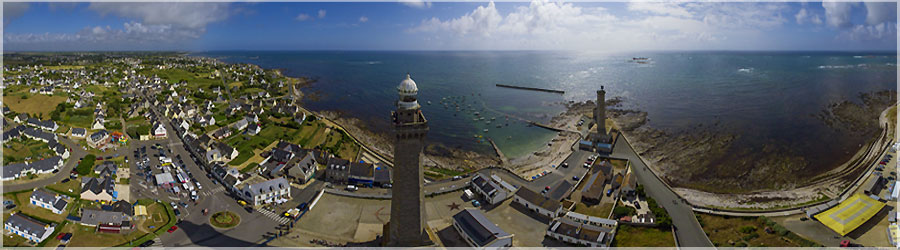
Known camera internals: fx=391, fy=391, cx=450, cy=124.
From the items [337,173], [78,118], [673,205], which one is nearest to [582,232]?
[673,205]

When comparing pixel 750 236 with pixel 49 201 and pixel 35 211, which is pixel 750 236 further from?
pixel 35 211

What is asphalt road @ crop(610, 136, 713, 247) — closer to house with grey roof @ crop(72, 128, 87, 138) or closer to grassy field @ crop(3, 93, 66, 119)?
house with grey roof @ crop(72, 128, 87, 138)

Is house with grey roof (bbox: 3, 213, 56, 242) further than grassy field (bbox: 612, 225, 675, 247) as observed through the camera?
No

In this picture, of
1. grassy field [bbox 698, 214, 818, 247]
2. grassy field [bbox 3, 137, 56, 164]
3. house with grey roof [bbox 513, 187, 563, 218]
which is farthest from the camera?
grassy field [bbox 3, 137, 56, 164]

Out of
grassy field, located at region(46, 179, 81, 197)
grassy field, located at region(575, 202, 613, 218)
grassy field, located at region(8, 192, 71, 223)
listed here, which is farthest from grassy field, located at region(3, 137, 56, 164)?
grassy field, located at region(575, 202, 613, 218)

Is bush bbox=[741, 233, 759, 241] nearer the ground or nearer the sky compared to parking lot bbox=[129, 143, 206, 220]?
nearer the ground

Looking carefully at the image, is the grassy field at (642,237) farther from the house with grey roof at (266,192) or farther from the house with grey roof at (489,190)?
the house with grey roof at (266,192)
